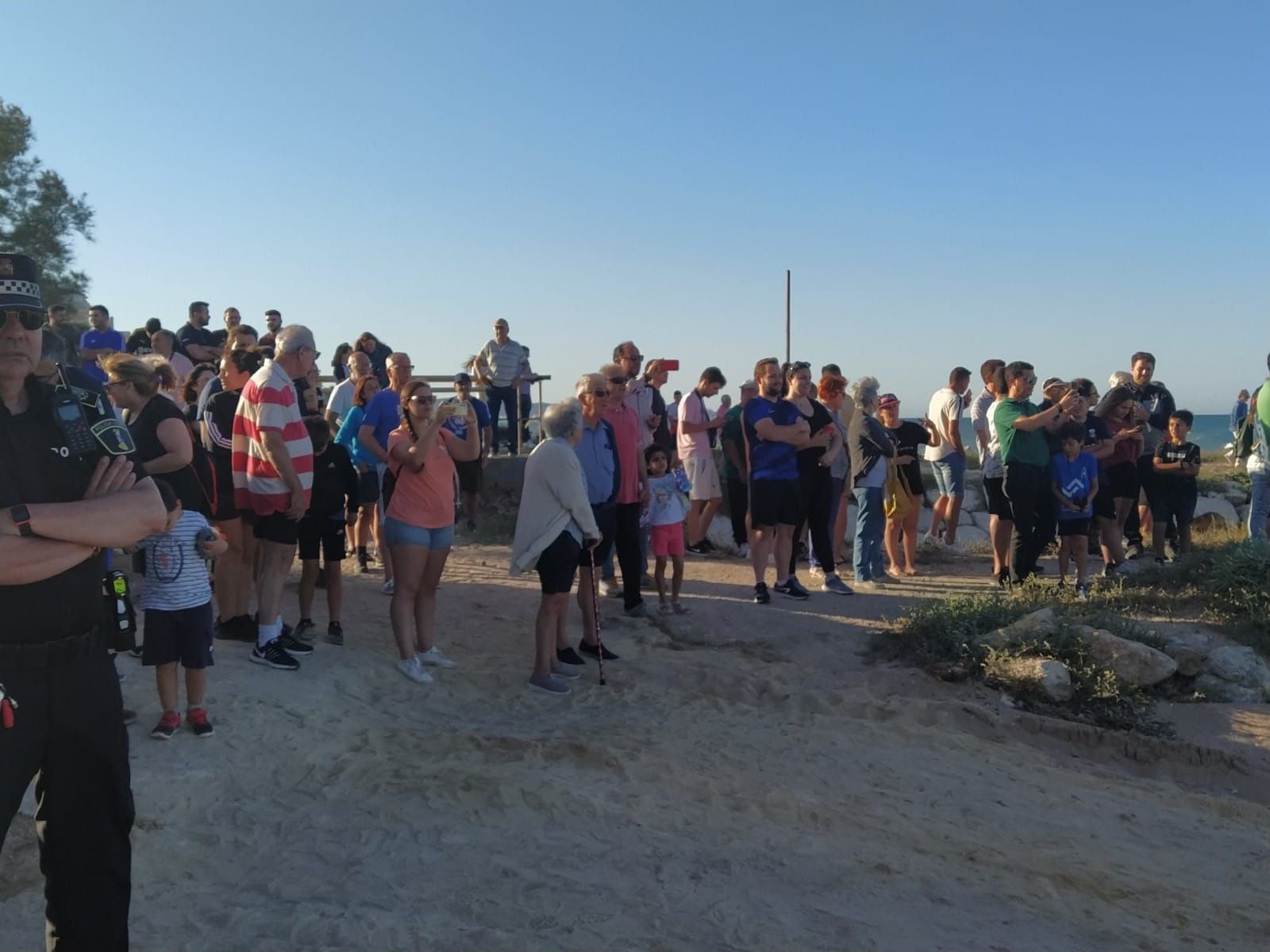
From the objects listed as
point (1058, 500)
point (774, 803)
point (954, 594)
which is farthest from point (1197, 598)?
point (774, 803)

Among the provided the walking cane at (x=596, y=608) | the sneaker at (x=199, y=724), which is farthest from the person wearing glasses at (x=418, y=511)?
the sneaker at (x=199, y=724)

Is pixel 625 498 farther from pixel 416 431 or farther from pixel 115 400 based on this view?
pixel 115 400

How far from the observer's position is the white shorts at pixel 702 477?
10.6 m

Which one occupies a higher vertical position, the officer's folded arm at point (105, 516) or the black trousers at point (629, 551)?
the officer's folded arm at point (105, 516)

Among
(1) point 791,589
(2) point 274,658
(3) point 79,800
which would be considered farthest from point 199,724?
(1) point 791,589

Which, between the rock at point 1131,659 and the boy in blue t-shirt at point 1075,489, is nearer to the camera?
the rock at point 1131,659

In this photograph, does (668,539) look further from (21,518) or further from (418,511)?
(21,518)

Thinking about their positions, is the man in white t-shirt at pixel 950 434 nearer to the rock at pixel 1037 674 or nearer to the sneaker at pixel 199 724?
the rock at pixel 1037 674

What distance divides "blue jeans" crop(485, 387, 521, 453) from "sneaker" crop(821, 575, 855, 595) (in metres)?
5.31

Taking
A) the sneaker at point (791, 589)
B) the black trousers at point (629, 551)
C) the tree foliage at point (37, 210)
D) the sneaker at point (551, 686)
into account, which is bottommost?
the sneaker at point (551, 686)

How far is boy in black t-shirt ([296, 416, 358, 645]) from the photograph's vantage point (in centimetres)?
662

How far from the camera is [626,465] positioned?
303 inches

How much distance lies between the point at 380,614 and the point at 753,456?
10.7 ft

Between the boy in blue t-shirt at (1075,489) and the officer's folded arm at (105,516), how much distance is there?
24.9 ft
